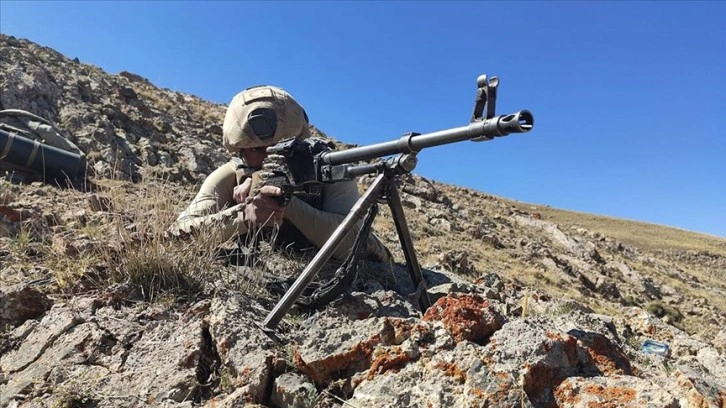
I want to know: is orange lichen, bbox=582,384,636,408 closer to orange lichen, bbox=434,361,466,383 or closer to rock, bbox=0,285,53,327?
orange lichen, bbox=434,361,466,383

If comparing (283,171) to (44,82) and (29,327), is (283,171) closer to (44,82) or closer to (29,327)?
(29,327)

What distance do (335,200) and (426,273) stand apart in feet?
3.55

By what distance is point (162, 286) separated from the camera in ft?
10.5

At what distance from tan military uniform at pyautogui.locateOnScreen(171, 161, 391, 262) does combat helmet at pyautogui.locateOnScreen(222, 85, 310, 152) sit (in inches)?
11.4

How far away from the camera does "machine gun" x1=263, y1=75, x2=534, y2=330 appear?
2414 millimetres

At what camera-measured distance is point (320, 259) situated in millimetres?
2758

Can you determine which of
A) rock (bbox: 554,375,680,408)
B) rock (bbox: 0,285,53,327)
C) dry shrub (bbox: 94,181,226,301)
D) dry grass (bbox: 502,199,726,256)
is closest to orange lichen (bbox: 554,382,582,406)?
rock (bbox: 554,375,680,408)

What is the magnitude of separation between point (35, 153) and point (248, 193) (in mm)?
5396

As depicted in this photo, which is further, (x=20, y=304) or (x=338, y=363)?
(x=20, y=304)

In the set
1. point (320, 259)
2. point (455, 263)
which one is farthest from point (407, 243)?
point (455, 263)

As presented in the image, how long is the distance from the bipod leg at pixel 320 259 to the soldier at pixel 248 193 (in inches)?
35.1

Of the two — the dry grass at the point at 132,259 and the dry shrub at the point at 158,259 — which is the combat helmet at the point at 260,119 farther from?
the dry shrub at the point at 158,259

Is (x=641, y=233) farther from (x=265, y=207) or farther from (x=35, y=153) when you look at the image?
(x=265, y=207)

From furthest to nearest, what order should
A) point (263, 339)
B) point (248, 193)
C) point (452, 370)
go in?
1. point (248, 193)
2. point (263, 339)
3. point (452, 370)
